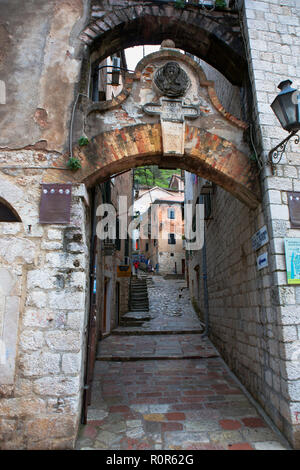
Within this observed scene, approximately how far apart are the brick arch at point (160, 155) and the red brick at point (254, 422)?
2829 mm

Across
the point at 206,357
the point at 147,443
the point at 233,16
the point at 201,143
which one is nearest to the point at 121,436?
the point at 147,443

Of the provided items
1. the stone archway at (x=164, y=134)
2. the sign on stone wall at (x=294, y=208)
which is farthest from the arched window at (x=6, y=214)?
the sign on stone wall at (x=294, y=208)

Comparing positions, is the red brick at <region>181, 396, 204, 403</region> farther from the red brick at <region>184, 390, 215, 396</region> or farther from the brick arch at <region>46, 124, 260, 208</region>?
the brick arch at <region>46, 124, 260, 208</region>

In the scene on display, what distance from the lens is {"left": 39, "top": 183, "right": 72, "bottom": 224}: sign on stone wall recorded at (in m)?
3.53

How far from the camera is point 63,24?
418 cm

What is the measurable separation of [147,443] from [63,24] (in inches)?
220

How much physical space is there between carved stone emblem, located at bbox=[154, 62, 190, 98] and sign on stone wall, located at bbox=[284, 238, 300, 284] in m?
2.54

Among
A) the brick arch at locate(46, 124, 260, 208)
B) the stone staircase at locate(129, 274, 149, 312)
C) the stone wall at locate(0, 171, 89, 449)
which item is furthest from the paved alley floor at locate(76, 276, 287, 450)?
the stone staircase at locate(129, 274, 149, 312)

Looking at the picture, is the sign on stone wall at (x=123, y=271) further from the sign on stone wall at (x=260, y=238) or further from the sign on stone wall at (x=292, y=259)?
the sign on stone wall at (x=292, y=259)

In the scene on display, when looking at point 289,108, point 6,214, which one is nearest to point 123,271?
point 6,214

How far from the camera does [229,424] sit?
361 centimetres

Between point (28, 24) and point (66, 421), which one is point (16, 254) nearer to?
point (66, 421)

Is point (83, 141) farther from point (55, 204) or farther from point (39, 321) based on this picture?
point (39, 321)

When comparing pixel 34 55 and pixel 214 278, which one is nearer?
pixel 34 55
